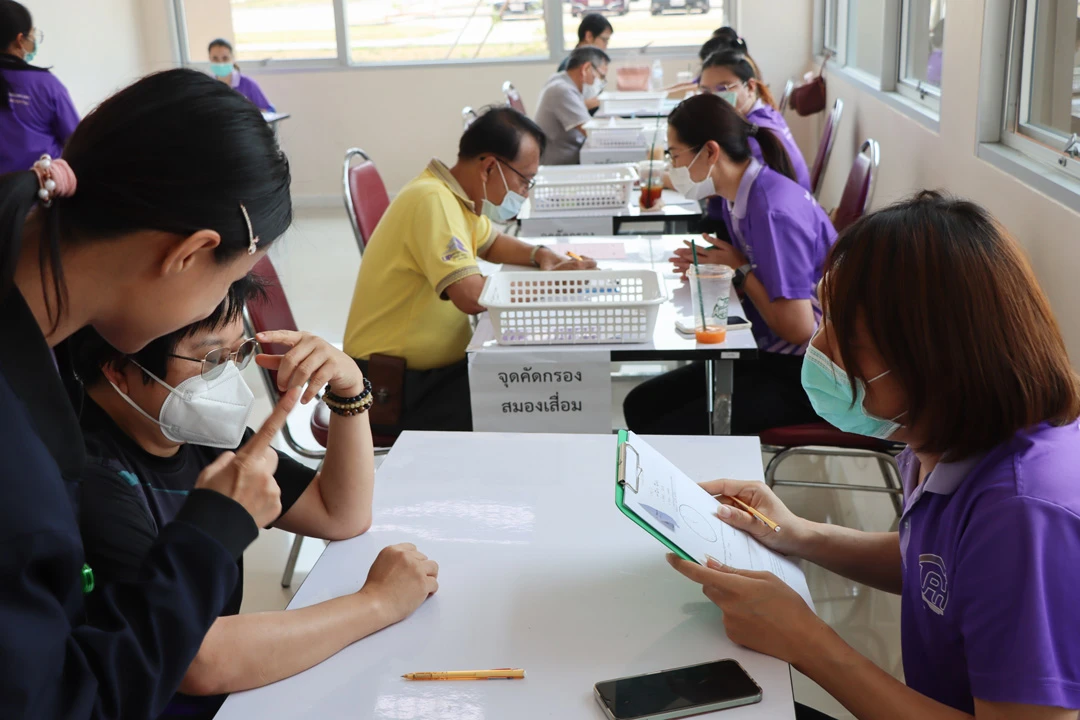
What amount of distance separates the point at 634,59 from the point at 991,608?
7.05 metres

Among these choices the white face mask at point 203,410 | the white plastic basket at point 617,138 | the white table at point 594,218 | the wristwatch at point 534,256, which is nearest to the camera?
the white face mask at point 203,410

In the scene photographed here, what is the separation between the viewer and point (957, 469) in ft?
3.45

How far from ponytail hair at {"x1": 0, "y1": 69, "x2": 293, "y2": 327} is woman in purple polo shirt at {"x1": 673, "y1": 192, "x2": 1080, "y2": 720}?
2.18 ft

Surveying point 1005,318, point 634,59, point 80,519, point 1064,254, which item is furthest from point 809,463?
point 634,59

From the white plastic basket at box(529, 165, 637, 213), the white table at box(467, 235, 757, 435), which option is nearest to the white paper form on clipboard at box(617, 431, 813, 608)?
the white table at box(467, 235, 757, 435)

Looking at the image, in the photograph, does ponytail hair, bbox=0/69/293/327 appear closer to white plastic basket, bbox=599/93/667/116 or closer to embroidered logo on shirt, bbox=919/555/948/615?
embroidered logo on shirt, bbox=919/555/948/615

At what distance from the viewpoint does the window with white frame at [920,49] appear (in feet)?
13.4

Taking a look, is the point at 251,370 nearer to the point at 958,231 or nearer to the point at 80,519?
the point at 80,519

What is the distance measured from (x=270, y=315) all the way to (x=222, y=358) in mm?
1077

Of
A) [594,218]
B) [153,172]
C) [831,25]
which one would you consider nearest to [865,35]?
[831,25]

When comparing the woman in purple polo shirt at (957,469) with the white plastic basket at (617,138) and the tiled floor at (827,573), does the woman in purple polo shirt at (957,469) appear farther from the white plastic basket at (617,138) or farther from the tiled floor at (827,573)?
the white plastic basket at (617,138)

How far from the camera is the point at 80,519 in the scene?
1062 millimetres

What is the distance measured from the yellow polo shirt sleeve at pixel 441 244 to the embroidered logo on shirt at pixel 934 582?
1.53 metres

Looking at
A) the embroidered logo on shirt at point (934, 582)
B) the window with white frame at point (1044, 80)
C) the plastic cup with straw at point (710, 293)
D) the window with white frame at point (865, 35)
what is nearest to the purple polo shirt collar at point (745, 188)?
the plastic cup with straw at point (710, 293)
